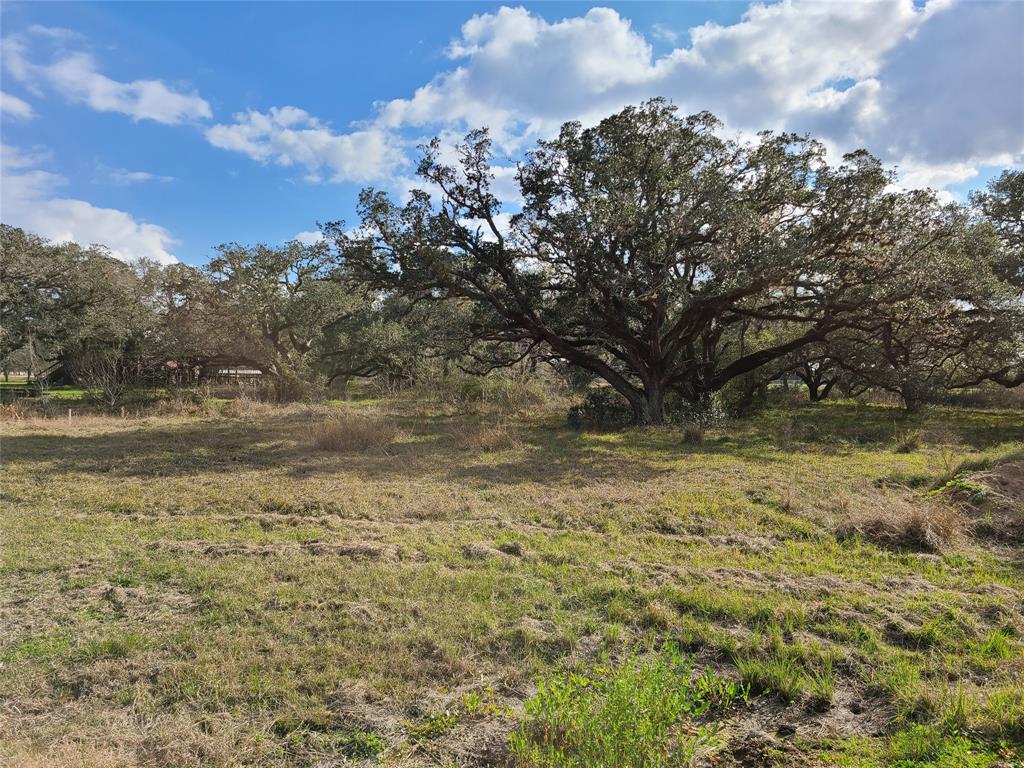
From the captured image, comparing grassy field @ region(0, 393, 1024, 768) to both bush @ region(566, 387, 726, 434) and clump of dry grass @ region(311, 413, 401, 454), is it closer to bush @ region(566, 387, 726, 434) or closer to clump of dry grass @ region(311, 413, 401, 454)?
clump of dry grass @ region(311, 413, 401, 454)

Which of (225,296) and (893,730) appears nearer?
(893,730)

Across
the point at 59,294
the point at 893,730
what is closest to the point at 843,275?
the point at 893,730

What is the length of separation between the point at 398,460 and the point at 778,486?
21.7 feet

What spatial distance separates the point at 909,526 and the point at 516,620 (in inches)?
169

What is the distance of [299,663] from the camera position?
10.8ft

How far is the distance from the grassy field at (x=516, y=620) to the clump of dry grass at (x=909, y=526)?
30 millimetres

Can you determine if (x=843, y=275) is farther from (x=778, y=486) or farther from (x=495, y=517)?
(x=495, y=517)

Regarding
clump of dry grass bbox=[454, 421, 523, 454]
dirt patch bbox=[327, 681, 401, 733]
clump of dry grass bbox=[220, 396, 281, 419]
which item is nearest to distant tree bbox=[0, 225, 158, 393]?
clump of dry grass bbox=[220, 396, 281, 419]

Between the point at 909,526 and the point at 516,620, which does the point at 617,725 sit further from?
the point at 909,526

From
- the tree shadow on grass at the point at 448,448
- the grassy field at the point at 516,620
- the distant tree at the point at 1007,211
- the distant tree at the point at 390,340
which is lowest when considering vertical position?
the grassy field at the point at 516,620

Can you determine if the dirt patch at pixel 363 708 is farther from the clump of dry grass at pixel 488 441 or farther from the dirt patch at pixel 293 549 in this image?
the clump of dry grass at pixel 488 441

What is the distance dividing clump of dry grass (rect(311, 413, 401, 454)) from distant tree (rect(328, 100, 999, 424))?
4.08 meters

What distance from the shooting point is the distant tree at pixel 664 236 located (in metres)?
12.5

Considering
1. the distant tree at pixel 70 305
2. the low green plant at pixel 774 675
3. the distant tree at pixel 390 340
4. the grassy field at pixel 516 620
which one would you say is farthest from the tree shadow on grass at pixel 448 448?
the distant tree at pixel 70 305
